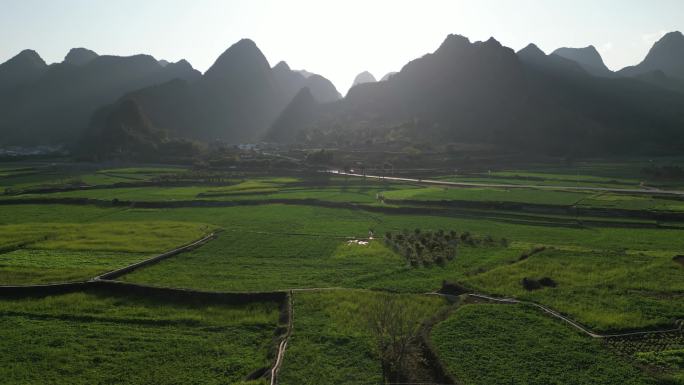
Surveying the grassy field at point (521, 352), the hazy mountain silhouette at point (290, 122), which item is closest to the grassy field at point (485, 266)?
the grassy field at point (521, 352)

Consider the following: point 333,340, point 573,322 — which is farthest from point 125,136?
point 573,322

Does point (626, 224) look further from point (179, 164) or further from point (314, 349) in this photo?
point (179, 164)

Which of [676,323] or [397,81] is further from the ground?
[397,81]

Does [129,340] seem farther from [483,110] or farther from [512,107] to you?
[483,110]

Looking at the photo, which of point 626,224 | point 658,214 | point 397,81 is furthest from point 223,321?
point 397,81

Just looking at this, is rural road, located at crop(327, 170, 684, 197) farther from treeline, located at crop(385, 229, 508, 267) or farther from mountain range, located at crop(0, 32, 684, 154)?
mountain range, located at crop(0, 32, 684, 154)

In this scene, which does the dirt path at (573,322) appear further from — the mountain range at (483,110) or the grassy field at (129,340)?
the mountain range at (483,110)

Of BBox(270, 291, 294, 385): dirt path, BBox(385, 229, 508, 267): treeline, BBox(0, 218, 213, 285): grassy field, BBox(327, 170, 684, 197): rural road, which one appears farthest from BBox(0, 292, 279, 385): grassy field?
BBox(327, 170, 684, 197): rural road
